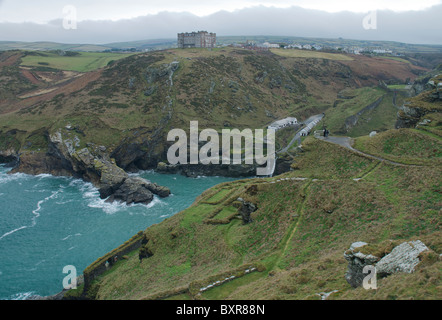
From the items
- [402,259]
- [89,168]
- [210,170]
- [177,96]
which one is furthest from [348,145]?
[177,96]

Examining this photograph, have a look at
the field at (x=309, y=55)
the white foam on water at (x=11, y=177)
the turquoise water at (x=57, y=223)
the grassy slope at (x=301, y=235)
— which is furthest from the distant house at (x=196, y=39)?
the grassy slope at (x=301, y=235)

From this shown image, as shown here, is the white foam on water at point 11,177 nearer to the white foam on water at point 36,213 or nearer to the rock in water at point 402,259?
the white foam on water at point 36,213

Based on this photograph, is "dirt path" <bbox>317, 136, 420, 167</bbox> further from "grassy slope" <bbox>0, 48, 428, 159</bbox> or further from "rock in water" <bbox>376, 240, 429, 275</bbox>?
"grassy slope" <bbox>0, 48, 428, 159</bbox>

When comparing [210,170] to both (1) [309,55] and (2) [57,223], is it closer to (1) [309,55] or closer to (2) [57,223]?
(2) [57,223]

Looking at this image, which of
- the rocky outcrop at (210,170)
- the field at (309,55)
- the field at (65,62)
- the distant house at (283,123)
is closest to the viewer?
the rocky outcrop at (210,170)

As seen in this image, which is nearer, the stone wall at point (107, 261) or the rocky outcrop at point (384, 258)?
the rocky outcrop at point (384, 258)

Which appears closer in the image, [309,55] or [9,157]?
[9,157]

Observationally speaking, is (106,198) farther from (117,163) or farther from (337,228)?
(337,228)
